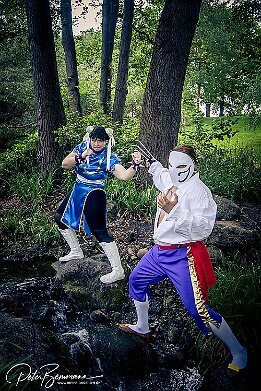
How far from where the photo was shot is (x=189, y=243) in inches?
113

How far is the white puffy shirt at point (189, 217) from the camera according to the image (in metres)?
2.73

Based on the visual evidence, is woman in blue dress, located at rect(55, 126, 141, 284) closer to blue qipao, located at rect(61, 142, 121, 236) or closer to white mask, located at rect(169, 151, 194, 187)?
blue qipao, located at rect(61, 142, 121, 236)

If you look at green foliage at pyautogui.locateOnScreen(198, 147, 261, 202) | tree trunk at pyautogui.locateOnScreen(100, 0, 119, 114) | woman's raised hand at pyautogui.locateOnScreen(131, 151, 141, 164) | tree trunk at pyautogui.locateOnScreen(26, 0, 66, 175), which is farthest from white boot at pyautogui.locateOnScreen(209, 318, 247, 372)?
tree trunk at pyautogui.locateOnScreen(100, 0, 119, 114)

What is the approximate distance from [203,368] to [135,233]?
2.58 m

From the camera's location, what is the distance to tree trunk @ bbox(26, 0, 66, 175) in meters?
7.04

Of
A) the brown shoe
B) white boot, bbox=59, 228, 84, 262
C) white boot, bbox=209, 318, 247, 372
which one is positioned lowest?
the brown shoe

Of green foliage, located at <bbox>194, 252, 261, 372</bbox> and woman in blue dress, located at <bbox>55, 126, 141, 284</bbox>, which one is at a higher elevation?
woman in blue dress, located at <bbox>55, 126, 141, 284</bbox>

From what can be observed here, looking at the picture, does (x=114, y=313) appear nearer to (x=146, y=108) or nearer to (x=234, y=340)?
(x=234, y=340)

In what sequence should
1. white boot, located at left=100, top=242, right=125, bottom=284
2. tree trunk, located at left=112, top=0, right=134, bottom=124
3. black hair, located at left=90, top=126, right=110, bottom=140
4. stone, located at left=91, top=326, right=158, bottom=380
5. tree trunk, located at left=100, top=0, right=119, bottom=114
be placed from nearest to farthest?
stone, located at left=91, top=326, right=158, bottom=380 < black hair, located at left=90, top=126, right=110, bottom=140 < white boot, located at left=100, top=242, right=125, bottom=284 < tree trunk, located at left=112, top=0, right=134, bottom=124 < tree trunk, located at left=100, top=0, right=119, bottom=114

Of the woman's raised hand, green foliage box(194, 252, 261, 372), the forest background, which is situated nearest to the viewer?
green foliage box(194, 252, 261, 372)

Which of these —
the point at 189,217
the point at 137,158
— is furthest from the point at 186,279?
the point at 137,158

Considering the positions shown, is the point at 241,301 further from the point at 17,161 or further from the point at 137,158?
the point at 17,161

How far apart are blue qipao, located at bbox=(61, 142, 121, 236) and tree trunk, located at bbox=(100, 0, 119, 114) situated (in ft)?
24.3

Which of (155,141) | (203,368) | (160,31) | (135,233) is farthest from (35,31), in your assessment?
(203,368)
